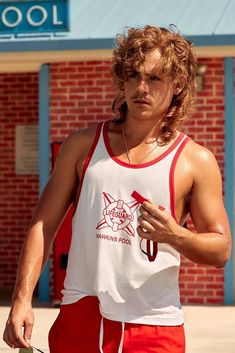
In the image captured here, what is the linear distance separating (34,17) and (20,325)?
26.9 feet

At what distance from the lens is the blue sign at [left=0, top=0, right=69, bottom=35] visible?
10.5 meters

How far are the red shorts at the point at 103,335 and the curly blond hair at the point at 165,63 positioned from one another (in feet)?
1.89

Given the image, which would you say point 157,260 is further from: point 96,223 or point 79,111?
point 79,111

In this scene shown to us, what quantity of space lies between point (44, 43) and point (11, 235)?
344cm

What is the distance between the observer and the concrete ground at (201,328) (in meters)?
7.96

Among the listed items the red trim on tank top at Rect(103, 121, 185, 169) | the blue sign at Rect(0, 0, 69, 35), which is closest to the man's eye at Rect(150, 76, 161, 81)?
the red trim on tank top at Rect(103, 121, 185, 169)

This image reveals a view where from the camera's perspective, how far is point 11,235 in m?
13.0

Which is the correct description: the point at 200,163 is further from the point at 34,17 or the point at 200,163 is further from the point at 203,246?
the point at 34,17

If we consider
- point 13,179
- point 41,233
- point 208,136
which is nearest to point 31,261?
point 41,233

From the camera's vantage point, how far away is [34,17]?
1062 centimetres

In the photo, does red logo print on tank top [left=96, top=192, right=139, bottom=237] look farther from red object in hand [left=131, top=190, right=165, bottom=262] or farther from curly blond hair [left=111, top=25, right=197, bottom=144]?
curly blond hair [left=111, top=25, right=197, bottom=144]

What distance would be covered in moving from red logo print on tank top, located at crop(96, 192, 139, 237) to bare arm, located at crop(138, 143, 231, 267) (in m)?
0.14

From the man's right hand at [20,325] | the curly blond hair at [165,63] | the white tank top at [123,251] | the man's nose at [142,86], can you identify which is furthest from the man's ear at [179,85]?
the man's right hand at [20,325]

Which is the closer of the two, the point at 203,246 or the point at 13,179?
the point at 203,246
